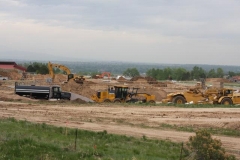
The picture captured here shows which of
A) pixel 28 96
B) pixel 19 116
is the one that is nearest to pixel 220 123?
pixel 19 116

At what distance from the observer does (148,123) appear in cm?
2175

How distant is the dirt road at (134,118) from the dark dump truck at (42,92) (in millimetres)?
6927

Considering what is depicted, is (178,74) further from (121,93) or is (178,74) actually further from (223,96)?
(121,93)

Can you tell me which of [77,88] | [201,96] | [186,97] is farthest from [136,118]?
[77,88]

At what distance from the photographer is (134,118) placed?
23.5 meters

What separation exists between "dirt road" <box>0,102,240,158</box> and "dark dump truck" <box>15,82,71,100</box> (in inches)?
273

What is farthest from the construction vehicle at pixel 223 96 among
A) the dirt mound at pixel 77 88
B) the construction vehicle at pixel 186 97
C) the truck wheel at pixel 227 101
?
the dirt mound at pixel 77 88

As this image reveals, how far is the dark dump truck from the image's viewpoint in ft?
113

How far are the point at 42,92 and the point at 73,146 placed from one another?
2368cm

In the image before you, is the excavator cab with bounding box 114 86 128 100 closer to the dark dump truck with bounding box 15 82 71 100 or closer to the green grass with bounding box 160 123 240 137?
the dark dump truck with bounding box 15 82 71 100

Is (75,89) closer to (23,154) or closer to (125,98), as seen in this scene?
(125,98)

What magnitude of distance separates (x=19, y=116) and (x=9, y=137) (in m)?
10.2

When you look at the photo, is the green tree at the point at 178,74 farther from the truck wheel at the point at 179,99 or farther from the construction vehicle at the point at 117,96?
the construction vehicle at the point at 117,96

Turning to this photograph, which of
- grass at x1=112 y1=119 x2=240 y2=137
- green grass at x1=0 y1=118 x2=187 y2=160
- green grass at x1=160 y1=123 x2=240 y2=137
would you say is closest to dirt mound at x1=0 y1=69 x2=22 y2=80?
grass at x1=112 y1=119 x2=240 y2=137
